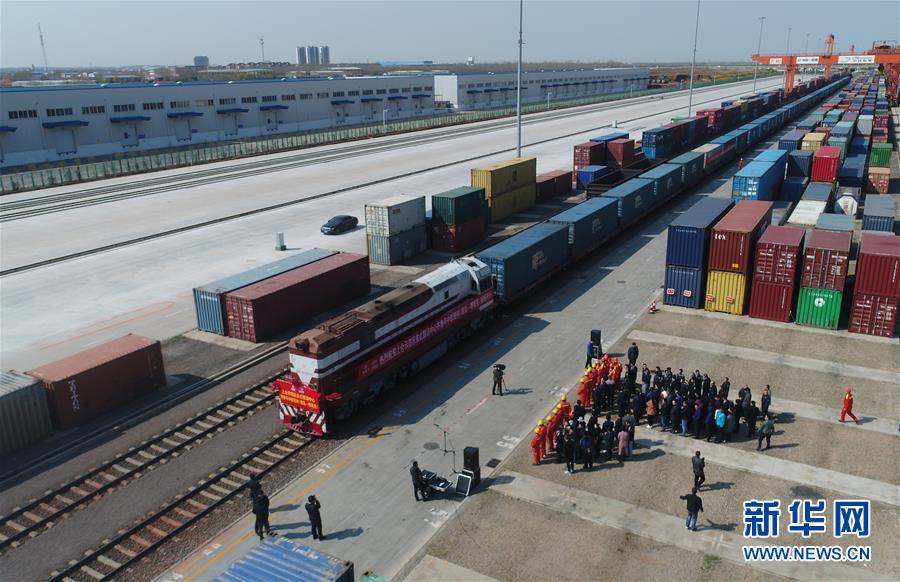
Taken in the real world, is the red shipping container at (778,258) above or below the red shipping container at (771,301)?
above

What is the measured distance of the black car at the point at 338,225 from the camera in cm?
5175

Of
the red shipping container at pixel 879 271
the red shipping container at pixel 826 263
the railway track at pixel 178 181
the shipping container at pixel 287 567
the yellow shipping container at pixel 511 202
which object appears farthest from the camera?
the railway track at pixel 178 181

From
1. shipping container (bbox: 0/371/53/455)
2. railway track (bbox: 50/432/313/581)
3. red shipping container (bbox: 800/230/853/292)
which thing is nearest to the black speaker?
railway track (bbox: 50/432/313/581)

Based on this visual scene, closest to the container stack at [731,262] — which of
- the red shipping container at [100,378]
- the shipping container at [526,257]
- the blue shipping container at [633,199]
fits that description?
the shipping container at [526,257]

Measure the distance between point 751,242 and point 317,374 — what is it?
931 inches

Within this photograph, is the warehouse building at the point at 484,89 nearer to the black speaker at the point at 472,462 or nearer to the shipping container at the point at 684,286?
the shipping container at the point at 684,286

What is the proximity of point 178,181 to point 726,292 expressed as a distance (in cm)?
6372

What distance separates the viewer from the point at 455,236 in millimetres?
46750

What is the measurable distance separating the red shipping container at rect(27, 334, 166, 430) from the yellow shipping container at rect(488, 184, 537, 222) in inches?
1314

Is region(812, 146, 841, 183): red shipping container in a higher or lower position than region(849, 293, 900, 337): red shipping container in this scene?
higher

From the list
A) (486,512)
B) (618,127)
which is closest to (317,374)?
(486,512)

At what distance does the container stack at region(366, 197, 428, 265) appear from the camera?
144 feet

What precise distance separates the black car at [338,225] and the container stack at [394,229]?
6.91 m

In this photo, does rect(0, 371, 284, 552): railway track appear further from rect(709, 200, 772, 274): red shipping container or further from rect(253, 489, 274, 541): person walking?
rect(709, 200, 772, 274): red shipping container
